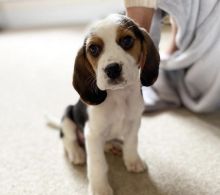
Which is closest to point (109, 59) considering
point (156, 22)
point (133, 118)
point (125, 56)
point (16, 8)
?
point (125, 56)

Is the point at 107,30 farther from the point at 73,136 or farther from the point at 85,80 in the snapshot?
the point at 73,136

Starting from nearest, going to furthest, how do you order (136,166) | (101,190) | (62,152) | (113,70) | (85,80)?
(113,70) → (85,80) → (101,190) → (136,166) → (62,152)

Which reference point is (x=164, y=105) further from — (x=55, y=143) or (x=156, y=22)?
(x=55, y=143)

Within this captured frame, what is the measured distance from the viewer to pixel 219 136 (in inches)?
56.4

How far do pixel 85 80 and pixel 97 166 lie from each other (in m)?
0.28

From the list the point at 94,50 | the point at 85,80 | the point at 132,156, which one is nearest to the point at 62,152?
the point at 132,156

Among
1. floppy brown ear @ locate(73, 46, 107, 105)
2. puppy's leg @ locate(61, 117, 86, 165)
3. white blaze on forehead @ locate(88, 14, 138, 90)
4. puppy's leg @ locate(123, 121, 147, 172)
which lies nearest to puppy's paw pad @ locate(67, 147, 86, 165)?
puppy's leg @ locate(61, 117, 86, 165)

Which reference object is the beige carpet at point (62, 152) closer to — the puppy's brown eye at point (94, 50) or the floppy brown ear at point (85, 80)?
the floppy brown ear at point (85, 80)

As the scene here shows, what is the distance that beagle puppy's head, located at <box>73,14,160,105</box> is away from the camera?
0.96 meters

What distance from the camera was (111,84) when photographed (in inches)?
38.4

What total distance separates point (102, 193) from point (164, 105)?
2.14ft

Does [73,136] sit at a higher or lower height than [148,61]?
lower

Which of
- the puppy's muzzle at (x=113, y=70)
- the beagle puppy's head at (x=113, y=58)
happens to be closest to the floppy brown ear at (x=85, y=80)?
the beagle puppy's head at (x=113, y=58)

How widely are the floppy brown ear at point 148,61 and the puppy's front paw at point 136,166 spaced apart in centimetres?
32
